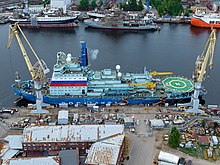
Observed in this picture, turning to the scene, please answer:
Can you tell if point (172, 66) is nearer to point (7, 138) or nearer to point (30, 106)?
point (30, 106)

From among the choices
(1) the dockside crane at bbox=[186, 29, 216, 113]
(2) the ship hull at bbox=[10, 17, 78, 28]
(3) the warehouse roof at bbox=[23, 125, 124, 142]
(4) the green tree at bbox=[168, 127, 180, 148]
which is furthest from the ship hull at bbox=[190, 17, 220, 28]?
(3) the warehouse roof at bbox=[23, 125, 124, 142]

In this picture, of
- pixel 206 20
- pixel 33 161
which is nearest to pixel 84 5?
pixel 206 20

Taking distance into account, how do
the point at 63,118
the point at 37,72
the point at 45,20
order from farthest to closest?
the point at 45,20, the point at 37,72, the point at 63,118

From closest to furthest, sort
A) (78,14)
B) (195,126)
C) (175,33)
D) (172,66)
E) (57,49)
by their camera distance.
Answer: (195,126) → (172,66) → (57,49) → (175,33) → (78,14)

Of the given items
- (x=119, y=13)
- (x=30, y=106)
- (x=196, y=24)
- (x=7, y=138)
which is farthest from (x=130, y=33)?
(x=7, y=138)

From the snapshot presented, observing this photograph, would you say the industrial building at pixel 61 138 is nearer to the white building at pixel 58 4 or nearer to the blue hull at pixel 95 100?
the blue hull at pixel 95 100

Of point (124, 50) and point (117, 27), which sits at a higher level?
point (117, 27)

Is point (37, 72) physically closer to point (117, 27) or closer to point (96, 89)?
point (96, 89)

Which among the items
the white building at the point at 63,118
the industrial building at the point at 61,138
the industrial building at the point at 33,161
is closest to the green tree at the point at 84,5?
the white building at the point at 63,118
